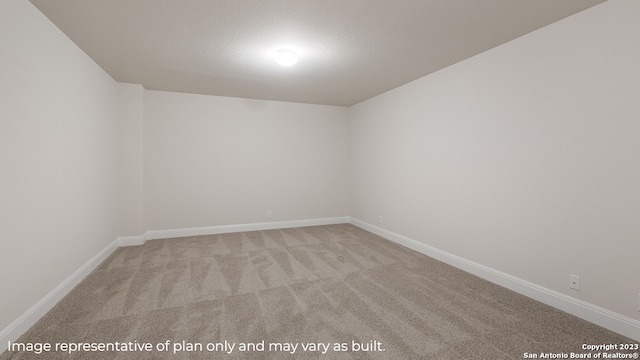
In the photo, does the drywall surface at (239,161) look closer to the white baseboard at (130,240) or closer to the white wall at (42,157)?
the white baseboard at (130,240)

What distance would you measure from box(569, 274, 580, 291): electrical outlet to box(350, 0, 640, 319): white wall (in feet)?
0.13

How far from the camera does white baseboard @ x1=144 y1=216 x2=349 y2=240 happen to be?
4.90 meters

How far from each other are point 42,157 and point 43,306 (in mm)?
1273

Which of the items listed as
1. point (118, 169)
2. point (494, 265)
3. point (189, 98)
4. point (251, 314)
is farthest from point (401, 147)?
point (118, 169)

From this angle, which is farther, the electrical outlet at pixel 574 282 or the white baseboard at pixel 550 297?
the electrical outlet at pixel 574 282

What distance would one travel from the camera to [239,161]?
535cm

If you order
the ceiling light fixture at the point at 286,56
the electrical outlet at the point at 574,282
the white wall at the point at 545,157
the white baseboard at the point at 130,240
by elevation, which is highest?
the ceiling light fixture at the point at 286,56

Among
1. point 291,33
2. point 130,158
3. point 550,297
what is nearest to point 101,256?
point 130,158

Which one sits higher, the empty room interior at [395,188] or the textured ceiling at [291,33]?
the textured ceiling at [291,33]

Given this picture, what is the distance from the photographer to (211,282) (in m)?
3.05

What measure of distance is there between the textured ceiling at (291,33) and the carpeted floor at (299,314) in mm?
2574

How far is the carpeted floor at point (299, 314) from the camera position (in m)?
1.92

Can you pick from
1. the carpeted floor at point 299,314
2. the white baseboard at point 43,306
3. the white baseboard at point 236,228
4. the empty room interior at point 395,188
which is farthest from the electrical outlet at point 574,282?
the white baseboard at point 43,306

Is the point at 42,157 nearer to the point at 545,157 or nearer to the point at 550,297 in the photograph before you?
the point at 545,157
